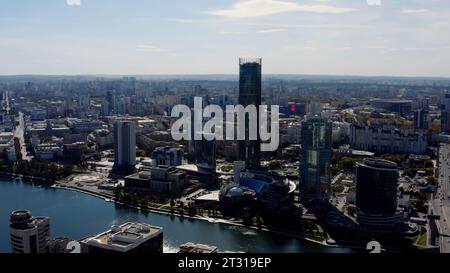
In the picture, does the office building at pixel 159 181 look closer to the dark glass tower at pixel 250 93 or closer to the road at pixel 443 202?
the dark glass tower at pixel 250 93

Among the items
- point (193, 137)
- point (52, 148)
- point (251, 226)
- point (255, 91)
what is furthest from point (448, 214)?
point (52, 148)

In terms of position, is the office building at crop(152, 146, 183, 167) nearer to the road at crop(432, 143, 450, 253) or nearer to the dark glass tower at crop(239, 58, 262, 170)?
the dark glass tower at crop(239, 58, 262, 170)

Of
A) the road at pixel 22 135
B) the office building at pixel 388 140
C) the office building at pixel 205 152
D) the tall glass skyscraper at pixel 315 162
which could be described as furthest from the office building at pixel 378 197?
the road at pixel 22 135

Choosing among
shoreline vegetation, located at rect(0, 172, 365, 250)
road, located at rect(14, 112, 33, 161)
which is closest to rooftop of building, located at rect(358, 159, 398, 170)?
shoreline vegetation, located at rect(0, 172, 365, 250)

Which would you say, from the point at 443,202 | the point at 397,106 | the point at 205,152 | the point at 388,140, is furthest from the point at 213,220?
the point at 397,106

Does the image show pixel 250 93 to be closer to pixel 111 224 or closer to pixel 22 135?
pixel 111 224

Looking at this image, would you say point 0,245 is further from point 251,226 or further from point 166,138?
point 166,138

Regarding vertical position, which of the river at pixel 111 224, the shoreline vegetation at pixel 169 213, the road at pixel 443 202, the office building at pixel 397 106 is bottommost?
the river at pixel 111 224
